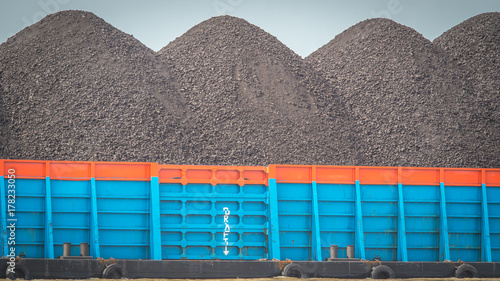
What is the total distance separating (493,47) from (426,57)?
5.29 m

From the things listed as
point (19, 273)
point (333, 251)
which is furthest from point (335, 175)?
point (19, 273)

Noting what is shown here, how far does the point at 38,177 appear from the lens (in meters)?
9.91

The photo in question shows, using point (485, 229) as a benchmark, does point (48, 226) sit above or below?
above

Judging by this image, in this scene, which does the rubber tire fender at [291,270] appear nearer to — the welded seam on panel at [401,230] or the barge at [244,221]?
the barge at [244,221]

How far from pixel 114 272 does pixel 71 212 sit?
1.35 meters

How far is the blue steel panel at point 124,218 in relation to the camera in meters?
10.1

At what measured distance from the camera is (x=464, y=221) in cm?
1099

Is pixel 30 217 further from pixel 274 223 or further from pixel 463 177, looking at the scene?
pixel 463 177

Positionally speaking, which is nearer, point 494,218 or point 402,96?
point 494,218

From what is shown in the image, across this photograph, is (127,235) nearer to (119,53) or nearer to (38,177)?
(38,177)

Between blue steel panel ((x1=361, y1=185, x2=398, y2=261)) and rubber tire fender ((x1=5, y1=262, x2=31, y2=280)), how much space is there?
240 inches

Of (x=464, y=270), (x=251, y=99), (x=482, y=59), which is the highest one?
(x=482, y=59)

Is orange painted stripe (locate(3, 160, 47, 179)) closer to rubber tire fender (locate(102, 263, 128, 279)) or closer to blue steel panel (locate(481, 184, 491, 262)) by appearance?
rubber tire fender (locate(102, 263, 128, 279))

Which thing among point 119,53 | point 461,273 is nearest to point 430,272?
point 461,273
